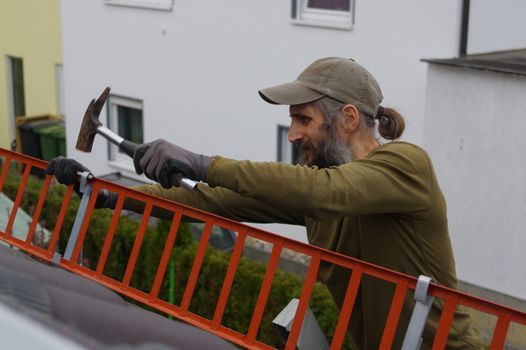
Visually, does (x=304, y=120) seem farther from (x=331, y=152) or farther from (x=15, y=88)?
(x=15, y=88)

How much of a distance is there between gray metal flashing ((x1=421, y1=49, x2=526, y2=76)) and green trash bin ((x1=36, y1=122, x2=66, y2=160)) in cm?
809

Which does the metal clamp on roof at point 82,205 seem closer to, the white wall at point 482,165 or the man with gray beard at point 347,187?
the man with gray beard at point 347,187

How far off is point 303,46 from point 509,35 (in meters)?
2.42

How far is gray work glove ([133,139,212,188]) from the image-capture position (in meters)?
2.79

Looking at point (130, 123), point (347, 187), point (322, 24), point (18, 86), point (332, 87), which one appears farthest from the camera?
point (18, 86)

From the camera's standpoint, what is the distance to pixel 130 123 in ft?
45.8

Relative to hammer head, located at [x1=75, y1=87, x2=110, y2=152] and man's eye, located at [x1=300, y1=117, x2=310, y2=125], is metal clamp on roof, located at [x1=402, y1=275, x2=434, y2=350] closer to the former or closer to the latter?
man's eye, located at [x1=300, y1=117, x2=310, y2=125]

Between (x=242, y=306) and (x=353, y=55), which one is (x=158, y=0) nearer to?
(x=353, y=55)

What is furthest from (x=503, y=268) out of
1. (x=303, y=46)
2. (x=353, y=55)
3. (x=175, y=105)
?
(x=175, y=105)

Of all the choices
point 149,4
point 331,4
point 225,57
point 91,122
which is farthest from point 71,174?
point 149,4

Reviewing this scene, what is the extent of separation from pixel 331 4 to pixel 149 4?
3.08m

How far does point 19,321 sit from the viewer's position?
1385mm

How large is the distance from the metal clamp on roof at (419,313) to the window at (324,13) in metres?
7.97

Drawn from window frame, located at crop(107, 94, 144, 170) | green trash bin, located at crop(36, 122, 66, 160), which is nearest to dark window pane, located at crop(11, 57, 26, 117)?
green trash bin, located at crop(36, 122, 66, 160)
